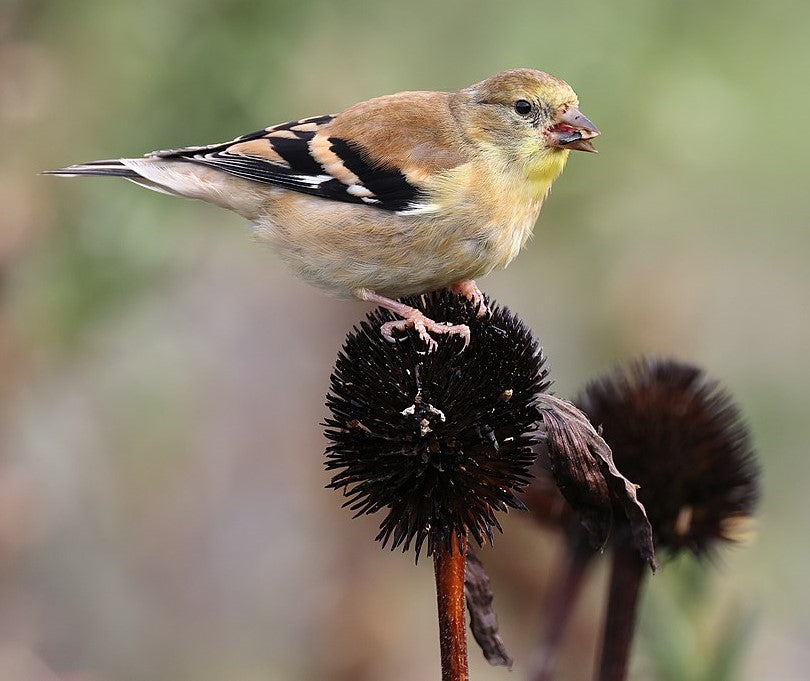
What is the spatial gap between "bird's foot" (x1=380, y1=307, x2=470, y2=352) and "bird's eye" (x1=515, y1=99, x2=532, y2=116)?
895 millimetres

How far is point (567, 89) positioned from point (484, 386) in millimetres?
1170

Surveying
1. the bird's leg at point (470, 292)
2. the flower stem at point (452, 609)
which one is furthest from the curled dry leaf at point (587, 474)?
the bird's leg at point (470, 292)

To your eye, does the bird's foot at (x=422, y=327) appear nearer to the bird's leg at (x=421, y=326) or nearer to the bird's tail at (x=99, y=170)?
the bird's leg at (x=421, y=326)

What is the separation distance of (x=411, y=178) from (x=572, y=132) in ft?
1.67

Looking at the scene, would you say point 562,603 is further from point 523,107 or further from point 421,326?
point 523,107

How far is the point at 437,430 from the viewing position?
8.36 ft

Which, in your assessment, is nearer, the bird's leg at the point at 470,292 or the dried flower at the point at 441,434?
the dried flower at the point at 441,434

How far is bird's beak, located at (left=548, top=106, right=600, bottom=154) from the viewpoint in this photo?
3193 millimetres

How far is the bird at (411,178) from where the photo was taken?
3225 millimetres

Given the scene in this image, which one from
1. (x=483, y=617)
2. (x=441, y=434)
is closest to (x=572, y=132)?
(x=441, y=434)

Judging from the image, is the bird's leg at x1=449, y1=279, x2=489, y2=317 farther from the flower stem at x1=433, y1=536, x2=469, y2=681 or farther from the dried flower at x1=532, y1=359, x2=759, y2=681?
the flower stem at x1=433, y1=536, x2=469, y2=681

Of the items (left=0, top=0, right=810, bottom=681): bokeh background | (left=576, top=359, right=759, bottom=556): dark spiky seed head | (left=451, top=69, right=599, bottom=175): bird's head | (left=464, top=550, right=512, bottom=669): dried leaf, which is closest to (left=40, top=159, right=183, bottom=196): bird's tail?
(left=0, top=0, right=810, bottom=681): bokeh background

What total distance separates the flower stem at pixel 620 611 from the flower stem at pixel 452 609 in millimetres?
486

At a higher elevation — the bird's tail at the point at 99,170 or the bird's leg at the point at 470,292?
the bird's tail at the point at 99,170
